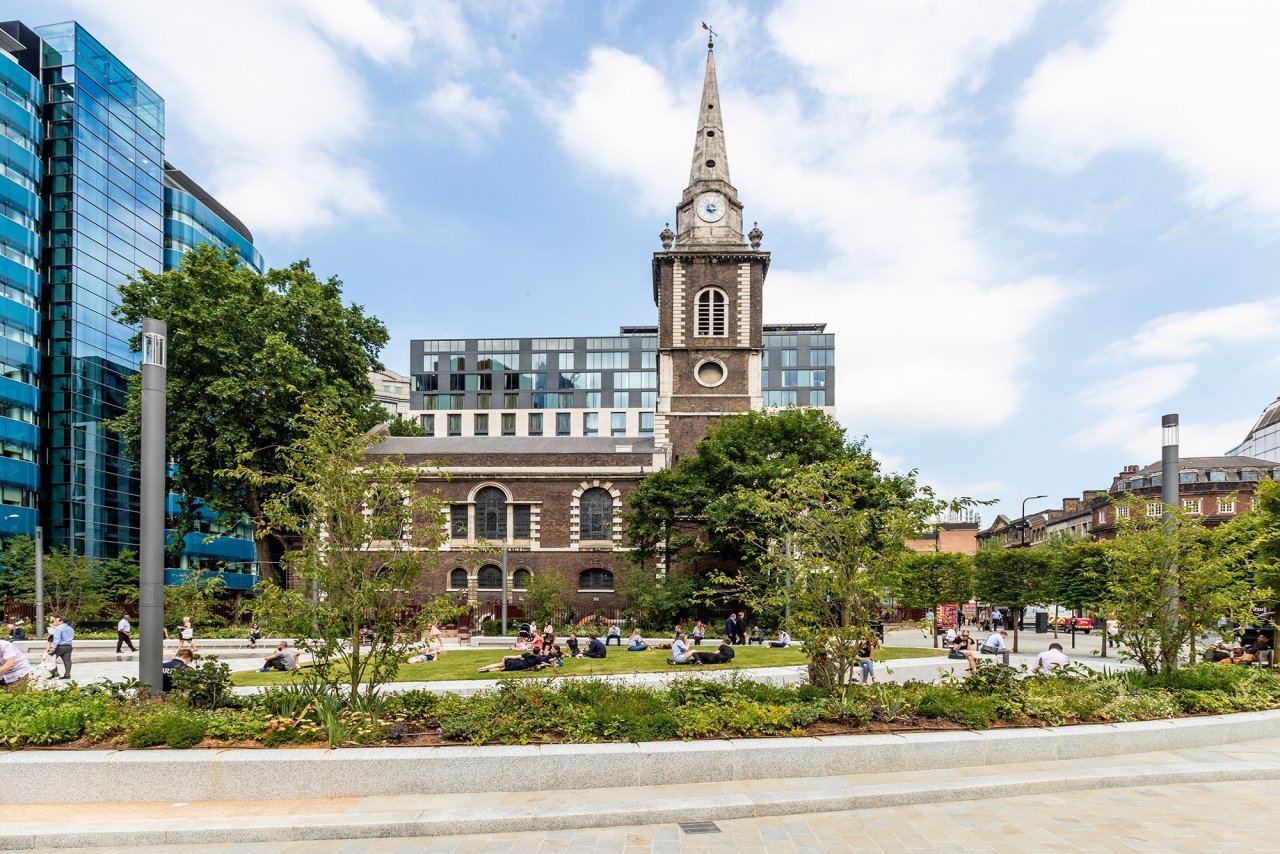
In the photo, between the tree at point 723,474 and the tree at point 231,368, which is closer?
the tree at point 231,368

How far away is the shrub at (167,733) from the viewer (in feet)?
28.9

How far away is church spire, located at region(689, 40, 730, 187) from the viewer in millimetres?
43406

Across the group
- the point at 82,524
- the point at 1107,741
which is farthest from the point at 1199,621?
the point at 82,524

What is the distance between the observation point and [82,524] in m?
47.7

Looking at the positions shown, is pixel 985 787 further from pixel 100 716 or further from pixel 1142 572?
pixel 100 716

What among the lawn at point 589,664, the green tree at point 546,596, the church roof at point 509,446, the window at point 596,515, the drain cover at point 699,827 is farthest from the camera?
the church roof at point 509,446

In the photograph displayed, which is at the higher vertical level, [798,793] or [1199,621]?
[1199,621]

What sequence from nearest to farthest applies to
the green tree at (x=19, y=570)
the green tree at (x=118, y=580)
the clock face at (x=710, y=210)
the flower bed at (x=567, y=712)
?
the flower bed at (x=567, y=712) < the green tree at (x=19, y=570) < the green tree at (x=118, y=580) < the clock face at (x=710, y=210)

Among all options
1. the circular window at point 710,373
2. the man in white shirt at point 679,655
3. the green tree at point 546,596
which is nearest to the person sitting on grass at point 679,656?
the man in white shirt at point 679,655

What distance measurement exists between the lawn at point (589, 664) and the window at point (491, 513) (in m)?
16.5

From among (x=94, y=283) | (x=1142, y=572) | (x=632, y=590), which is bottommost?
(x=632, y=590)

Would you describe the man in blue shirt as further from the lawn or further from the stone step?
the stone step

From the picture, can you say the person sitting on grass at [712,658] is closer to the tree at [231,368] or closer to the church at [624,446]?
the tree at [231,368]

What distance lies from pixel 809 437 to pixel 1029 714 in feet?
76.4
